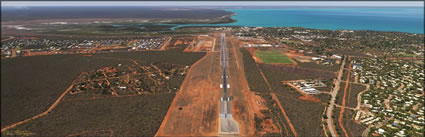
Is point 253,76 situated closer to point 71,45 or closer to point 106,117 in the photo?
point 106,117

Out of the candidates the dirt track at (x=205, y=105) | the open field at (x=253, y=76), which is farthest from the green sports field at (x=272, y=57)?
the dirt track at (x=205, y=105)

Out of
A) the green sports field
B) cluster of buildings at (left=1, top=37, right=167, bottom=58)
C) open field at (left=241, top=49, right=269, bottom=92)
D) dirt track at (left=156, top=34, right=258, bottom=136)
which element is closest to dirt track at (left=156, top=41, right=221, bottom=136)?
dirt track at (left=156, top=34, right=258, bottom=136)

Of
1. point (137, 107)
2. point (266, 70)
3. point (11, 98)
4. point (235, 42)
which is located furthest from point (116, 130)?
point (235, 42)

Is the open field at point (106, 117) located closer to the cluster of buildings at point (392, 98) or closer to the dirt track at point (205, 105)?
the dirt track at point (205, 105)

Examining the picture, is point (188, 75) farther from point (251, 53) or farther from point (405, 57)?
point (405, 57)

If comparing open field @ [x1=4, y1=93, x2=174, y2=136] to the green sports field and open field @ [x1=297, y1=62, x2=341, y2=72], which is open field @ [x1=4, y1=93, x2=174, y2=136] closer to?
the green sports field
